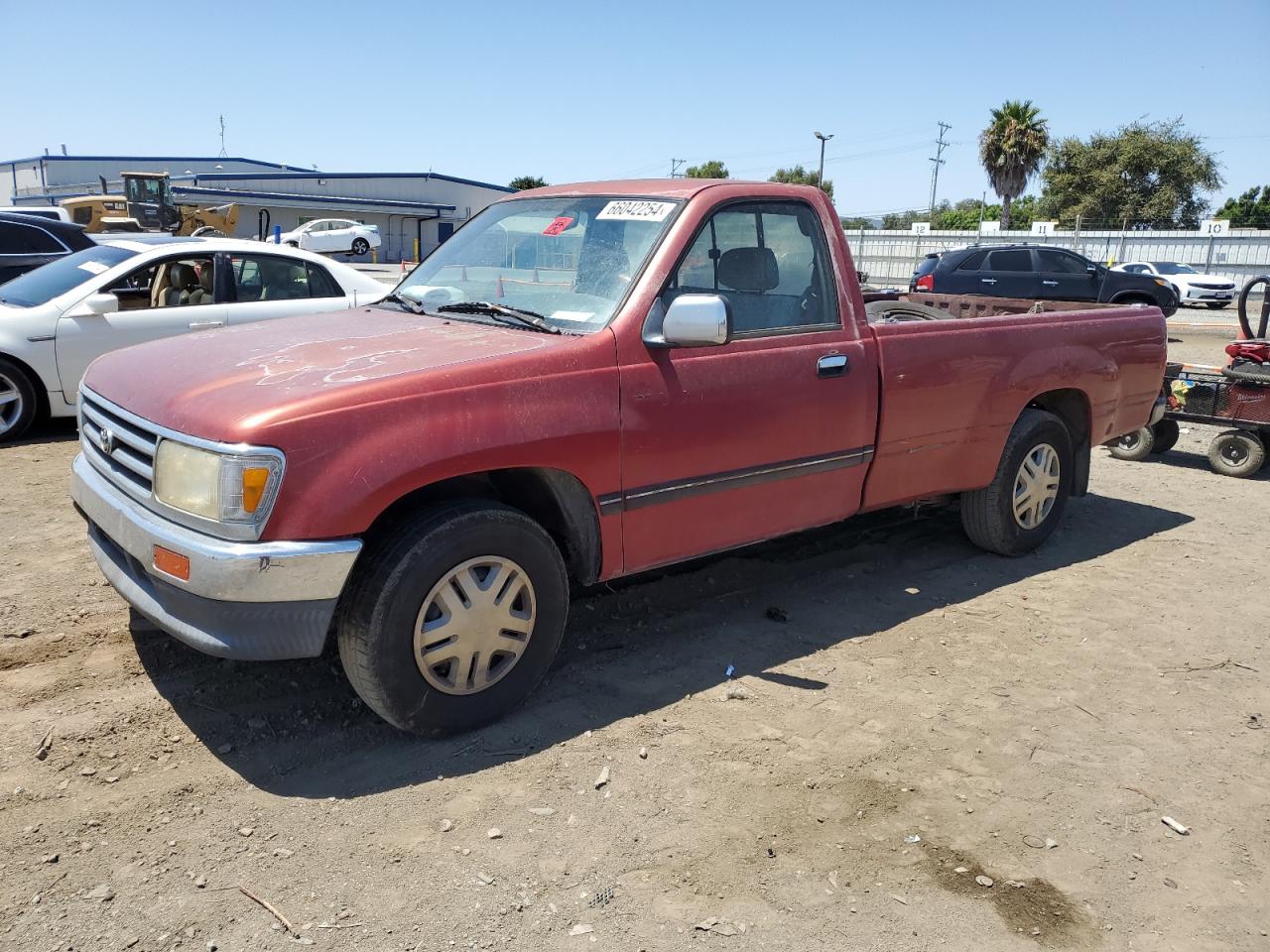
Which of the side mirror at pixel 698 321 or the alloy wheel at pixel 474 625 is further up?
the side mirror at pixel 698 321

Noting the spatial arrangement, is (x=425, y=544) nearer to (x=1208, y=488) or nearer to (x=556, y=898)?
(x=556, y=898)

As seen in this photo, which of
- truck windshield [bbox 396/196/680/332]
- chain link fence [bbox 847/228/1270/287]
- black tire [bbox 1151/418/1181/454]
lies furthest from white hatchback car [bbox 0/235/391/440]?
chain link fence [bbox 847/228/1270/287]

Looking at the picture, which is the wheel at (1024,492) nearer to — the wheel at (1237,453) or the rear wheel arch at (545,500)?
the rear wheel arch at (545,500)

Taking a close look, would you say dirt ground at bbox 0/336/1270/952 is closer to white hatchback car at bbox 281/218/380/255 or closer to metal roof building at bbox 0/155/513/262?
white hatchback car at bbox 281/218/380/255

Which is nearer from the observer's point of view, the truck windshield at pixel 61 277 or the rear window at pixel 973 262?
the truck windshield at pixel 61 277

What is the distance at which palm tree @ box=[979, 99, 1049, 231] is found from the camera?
5156 centimetres

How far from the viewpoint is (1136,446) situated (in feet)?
28.2

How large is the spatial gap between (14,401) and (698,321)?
250 inches

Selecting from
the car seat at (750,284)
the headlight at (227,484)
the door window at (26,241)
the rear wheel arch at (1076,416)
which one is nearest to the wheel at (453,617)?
the headlight at (227,484)

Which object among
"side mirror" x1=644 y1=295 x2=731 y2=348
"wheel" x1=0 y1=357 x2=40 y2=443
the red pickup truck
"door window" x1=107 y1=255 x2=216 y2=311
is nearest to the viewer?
the red pickup truck

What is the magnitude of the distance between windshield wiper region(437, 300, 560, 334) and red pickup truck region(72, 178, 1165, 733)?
0.05 feet

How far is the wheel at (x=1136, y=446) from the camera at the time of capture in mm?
8516

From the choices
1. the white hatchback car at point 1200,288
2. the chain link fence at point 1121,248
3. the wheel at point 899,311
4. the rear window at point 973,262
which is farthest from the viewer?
the chain link fence at point 1121,248

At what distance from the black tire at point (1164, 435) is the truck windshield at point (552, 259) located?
6.53 meters
